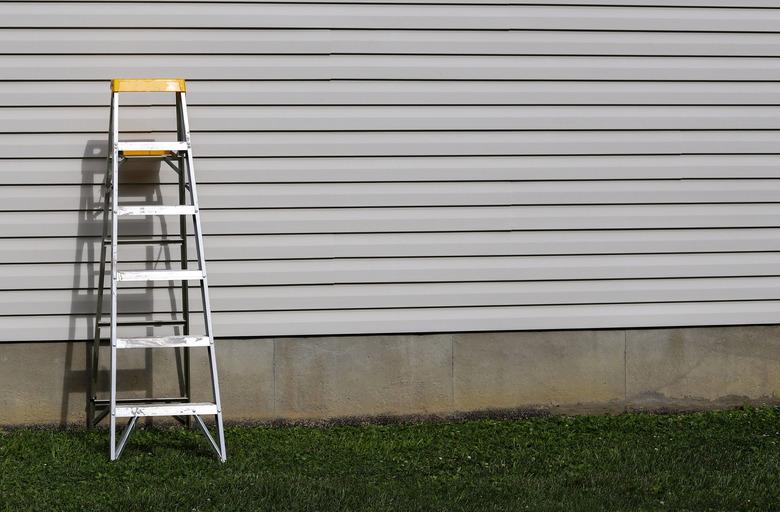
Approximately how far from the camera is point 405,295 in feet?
24.1

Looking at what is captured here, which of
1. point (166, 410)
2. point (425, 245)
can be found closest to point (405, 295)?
point (425, 245)

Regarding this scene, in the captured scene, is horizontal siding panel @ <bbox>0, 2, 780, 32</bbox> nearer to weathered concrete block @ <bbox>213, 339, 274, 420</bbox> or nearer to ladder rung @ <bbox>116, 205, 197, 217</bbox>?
ladder rung @ <bbox>116, 205, 197, 217</bbox>

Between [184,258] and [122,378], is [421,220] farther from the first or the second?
[122,378]

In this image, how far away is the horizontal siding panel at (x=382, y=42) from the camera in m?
6.98

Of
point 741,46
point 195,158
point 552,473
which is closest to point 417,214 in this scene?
point 195,158

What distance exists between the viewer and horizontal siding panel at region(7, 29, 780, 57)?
6.98 meters

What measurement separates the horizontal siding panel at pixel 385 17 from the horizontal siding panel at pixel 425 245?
1299 mm

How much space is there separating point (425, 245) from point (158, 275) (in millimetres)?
1744

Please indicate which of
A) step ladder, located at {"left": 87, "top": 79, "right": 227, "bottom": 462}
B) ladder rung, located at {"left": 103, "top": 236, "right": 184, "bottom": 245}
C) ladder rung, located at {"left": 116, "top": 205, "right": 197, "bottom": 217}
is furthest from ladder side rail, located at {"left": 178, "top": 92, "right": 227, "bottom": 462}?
ladder rung, located at {"left": 103, "top": 236, "right": 184, "bottom": 245}

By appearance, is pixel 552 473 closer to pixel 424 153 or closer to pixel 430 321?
pixel 430 321

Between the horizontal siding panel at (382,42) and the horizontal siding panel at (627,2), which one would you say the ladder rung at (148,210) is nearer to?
the horizontal siding panel at (382,42)

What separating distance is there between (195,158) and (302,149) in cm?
66

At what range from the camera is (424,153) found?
7.28 m

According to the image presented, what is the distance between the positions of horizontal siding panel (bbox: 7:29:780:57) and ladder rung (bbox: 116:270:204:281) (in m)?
1.43
